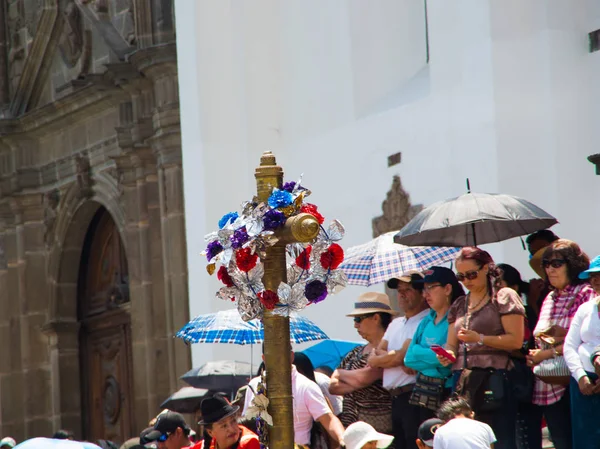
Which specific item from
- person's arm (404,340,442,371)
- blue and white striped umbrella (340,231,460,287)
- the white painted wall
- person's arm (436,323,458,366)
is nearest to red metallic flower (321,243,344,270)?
person's arm (436,323,458,366)

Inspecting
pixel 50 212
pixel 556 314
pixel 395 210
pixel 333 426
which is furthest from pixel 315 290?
pixel 50 212

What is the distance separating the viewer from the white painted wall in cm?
1266

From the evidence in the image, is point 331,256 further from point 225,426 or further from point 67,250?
point 67,250

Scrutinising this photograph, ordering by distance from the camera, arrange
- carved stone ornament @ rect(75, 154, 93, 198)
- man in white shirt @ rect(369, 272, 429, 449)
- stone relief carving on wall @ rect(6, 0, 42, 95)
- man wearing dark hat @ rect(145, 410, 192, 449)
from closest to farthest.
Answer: man in white shirt @ rect(369, 272, 429, 449) < man wearing dark hat @ rect(145, 410, 192, 449) < carved stone ornament @ rect(75, 154, 93, 198) < stone relief carving on wall @ rect(6, 0, 42, 95)

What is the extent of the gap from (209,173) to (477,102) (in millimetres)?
4354

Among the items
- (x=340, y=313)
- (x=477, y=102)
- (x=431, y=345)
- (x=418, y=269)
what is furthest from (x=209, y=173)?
(x=431, y=345)

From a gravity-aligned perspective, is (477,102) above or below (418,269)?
above

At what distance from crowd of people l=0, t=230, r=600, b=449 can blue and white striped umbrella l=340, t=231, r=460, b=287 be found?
803 mm

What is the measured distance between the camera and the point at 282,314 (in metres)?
7.77

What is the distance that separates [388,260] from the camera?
1127 cm

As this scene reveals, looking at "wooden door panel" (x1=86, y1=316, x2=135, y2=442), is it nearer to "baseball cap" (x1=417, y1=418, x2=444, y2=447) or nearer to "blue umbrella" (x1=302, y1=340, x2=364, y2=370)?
"blue umbrella" (x1=302, y1=340, x2=364, y2=370)

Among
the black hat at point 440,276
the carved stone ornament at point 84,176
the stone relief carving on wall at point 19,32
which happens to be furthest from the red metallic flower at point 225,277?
the stone relief carving on wall at point 19,32

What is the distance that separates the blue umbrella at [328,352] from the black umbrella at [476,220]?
7.03 feet

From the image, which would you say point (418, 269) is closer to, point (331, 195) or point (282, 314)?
point (282, 314)
